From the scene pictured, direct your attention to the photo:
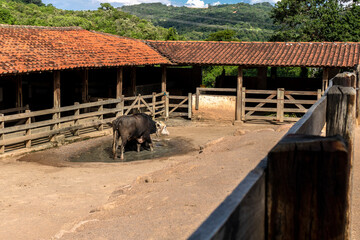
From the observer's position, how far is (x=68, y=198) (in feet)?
31.5

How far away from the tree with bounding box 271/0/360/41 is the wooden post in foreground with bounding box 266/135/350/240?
34259 mm

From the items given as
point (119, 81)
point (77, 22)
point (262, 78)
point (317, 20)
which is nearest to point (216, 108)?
point (262, 78)

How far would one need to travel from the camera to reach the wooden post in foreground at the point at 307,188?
5.43 feet

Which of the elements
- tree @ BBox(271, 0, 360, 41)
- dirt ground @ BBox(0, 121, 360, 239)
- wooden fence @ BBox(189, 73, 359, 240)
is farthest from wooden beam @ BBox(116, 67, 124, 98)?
tree @ BBox(271, 0, 360, 41)

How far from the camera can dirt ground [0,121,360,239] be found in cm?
616

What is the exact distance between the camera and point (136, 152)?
48.8 feet

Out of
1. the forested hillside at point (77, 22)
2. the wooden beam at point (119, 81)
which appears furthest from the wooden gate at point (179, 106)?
the forested hillside at point (77, 22)

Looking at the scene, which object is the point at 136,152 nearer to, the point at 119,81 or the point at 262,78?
the point at 119,81

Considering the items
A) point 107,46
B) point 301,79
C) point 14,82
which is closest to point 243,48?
point 301,79

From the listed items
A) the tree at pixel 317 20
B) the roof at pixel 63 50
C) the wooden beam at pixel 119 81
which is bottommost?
the wooden beam at pixel 119 81

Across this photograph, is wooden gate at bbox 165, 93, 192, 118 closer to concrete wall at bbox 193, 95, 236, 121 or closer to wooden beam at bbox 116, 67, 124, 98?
concrete wall at bbox 193, 95, 236, 121

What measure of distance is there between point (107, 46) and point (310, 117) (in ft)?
57.5

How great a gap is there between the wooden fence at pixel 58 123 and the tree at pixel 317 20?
17.7 meters

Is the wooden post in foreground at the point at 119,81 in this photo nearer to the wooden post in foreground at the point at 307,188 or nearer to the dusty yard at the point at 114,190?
the dusty yard at the point at 114,190
